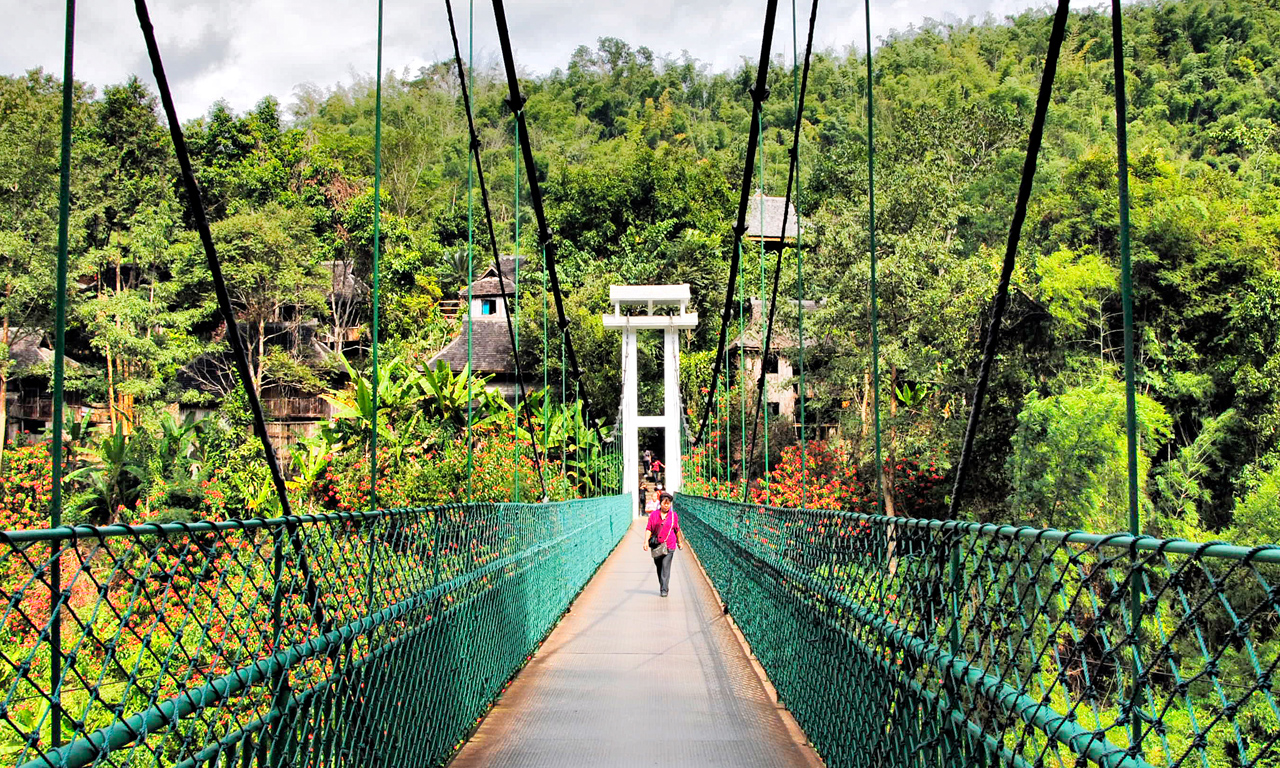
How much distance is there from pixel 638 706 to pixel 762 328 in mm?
17958

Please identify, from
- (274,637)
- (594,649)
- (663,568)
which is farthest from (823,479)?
(274,637)

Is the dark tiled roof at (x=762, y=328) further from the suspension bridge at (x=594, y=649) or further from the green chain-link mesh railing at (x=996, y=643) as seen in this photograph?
the green chain-link mesh railing at (x=996, y=643)

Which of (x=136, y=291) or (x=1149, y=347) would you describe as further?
(x=136, y=291)

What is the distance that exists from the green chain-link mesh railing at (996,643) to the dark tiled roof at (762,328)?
654 inches

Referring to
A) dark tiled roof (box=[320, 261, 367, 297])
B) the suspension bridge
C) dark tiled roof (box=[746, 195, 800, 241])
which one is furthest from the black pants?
dark tiled roof (box=[746, 195, 800, 241])

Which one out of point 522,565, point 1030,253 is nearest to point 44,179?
point 1030,253

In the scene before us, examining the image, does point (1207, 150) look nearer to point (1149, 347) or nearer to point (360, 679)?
point (1149, 347)

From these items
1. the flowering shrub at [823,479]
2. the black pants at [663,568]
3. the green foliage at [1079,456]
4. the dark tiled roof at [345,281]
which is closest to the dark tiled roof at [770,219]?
the dark tiled roof at [345,281]

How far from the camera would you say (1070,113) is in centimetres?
2922

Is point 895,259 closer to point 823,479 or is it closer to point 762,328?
point 823,479

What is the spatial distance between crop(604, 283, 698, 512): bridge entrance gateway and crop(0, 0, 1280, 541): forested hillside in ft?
7.19

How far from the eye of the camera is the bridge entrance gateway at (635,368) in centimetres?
2091

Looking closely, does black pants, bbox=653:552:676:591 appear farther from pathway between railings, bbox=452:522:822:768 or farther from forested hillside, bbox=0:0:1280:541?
forested hillside, bbox=0:0:1280:541

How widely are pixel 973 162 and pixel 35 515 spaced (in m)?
20.4
